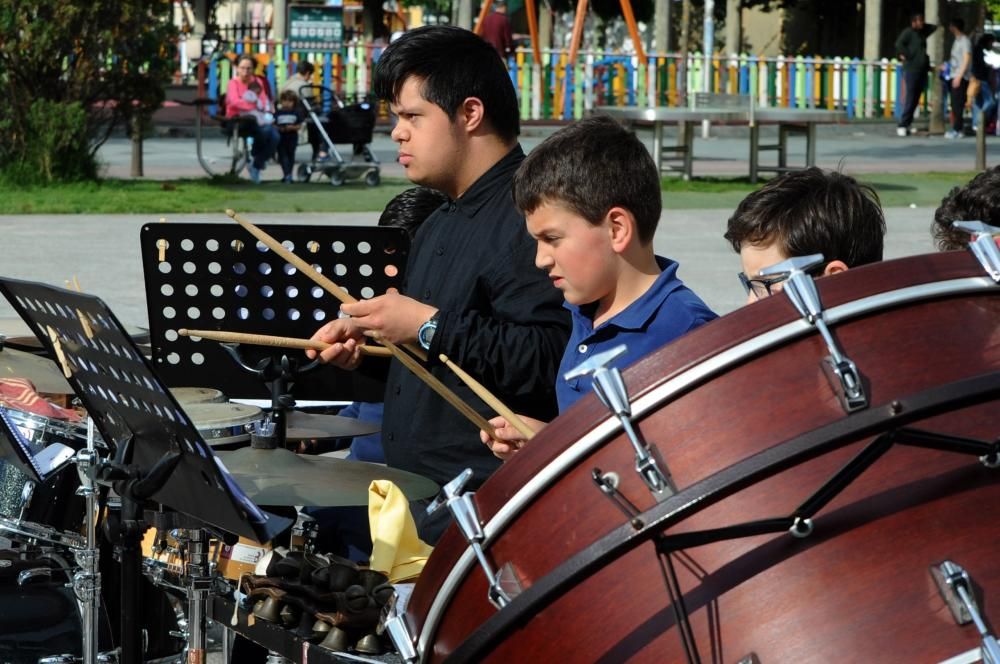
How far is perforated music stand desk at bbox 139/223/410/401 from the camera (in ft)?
12.8

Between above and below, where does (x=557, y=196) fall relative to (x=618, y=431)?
above

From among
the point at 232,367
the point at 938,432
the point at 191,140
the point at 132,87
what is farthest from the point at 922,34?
the point at 938,432

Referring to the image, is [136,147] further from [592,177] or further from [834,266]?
[834,266]

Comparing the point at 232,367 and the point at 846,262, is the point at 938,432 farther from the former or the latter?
the point at 232,367

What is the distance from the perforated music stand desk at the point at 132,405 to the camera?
266cm

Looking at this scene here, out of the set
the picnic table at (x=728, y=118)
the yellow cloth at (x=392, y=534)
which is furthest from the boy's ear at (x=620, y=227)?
the picnic table at (x=728, y=118)

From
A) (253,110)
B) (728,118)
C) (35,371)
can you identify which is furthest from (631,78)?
(35,371)

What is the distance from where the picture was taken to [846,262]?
2.94m

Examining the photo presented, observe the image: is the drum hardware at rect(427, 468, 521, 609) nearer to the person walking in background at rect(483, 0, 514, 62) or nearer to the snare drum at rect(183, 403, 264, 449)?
the snare drum at rect(183, 403, 264, 449)

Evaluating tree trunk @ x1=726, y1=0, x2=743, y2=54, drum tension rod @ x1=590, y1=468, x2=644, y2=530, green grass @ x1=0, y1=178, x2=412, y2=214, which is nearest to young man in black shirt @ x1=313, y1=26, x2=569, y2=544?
drum tension rod @ x1=590, y1=468, x2=644, y2=530

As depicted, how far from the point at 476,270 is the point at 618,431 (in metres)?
1.65

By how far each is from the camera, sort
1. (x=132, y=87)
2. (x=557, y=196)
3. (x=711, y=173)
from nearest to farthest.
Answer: (x=557, y=196), (x=132, y=87), (x=711, y=173)

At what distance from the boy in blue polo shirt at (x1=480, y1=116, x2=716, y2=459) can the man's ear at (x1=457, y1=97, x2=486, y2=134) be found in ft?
2.58

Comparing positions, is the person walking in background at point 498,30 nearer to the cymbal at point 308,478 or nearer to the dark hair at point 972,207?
the dark hair at point 972,207
